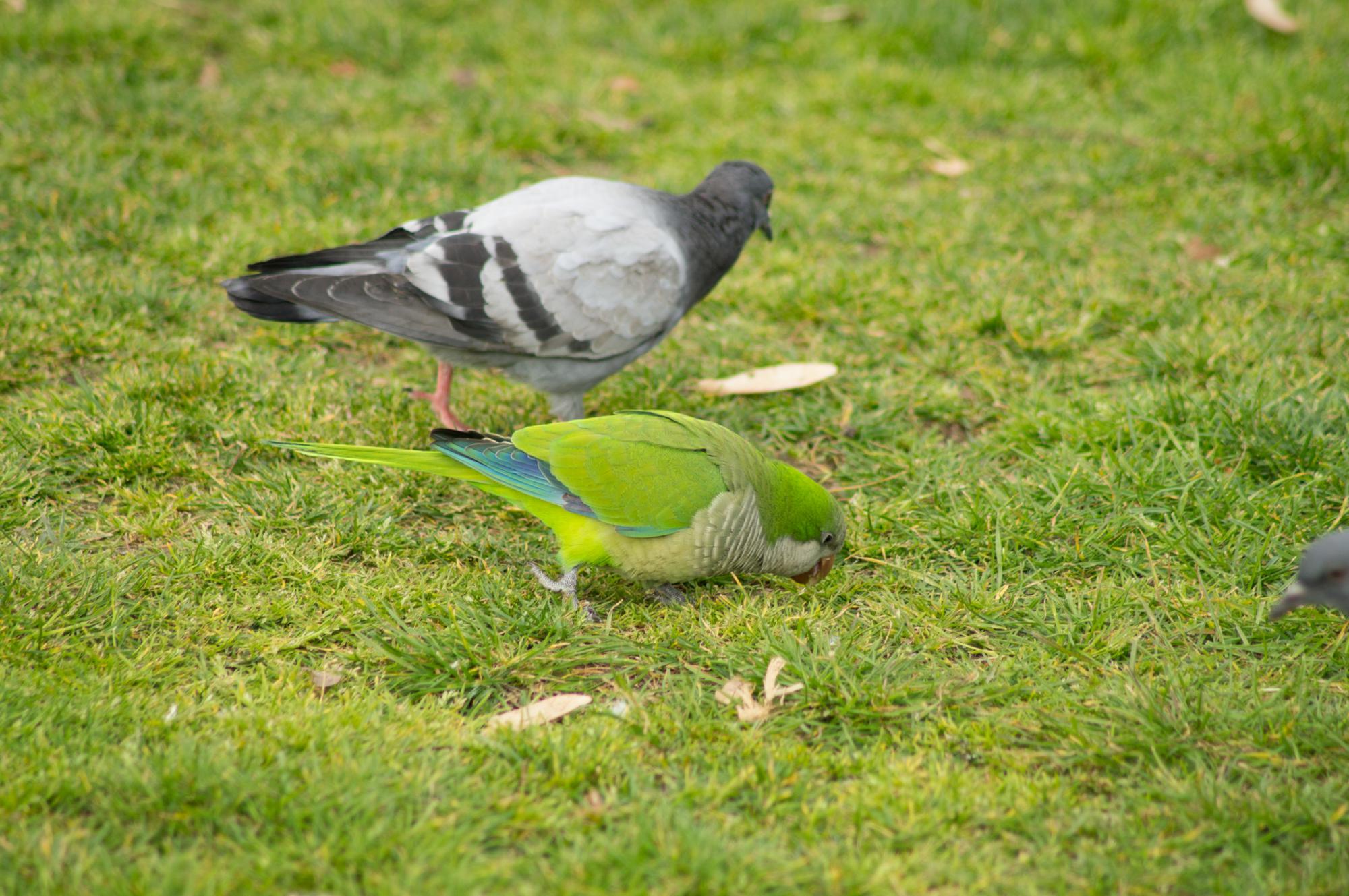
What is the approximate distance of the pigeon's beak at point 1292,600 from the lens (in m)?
2.63

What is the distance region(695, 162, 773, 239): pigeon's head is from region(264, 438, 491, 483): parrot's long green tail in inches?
73.3

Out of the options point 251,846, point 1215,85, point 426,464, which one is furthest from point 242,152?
point 1215,85

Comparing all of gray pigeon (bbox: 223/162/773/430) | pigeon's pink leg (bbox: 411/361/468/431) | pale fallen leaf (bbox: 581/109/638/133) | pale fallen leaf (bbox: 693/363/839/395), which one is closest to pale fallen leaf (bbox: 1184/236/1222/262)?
pale fallen leaf (bbox: 693/363/839/395)

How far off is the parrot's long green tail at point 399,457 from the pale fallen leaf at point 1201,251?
3921mm

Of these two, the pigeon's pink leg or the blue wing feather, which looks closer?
the blue wing feather

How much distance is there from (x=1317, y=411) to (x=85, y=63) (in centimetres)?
663

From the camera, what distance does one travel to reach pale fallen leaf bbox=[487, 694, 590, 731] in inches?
103

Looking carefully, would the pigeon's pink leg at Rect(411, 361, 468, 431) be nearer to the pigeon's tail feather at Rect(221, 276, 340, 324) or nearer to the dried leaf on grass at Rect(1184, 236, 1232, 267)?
the pigeon's tail feather at Rect(221, 276, 340, 324)

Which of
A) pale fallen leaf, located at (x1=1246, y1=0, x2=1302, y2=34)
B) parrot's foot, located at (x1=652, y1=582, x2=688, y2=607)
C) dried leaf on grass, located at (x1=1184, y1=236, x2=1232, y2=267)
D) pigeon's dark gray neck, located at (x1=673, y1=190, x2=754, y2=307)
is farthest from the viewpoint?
pale fallen leaf, located at (x1=1246, y1=0, x2=1302, y2=34)

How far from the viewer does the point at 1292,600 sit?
8.71 ft

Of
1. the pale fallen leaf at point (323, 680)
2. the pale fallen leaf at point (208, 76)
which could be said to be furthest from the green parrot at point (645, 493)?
the pale fallen leaf at point (208, 76)

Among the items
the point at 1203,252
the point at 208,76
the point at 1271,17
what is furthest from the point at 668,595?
the point at 1271,17

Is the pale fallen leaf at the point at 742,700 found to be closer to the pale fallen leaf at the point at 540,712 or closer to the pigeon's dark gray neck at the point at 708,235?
the pale fallen leaf at the point at 540,712

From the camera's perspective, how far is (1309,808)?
231 centimetres
